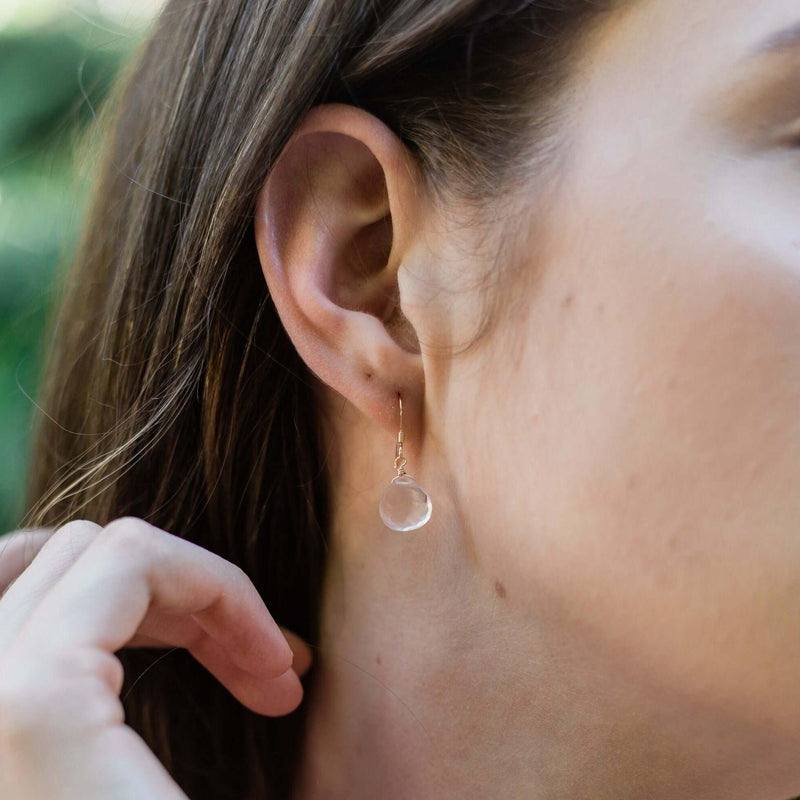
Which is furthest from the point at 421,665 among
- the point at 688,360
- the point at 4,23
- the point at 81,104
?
the point at 4,23

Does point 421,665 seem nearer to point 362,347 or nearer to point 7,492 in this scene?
point 362,347

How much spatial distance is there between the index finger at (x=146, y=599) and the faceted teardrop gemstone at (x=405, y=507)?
172 mm

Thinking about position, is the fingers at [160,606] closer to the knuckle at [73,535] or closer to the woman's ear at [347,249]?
the knuckle at [73,535]

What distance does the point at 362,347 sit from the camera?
1117 mm

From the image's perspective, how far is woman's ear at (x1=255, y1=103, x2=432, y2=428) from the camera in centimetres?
112

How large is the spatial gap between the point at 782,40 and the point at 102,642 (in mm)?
858

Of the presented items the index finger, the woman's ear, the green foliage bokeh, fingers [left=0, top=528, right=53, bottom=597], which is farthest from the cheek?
the green foliage bokeh

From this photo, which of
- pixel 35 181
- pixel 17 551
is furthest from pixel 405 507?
pixel 35 181

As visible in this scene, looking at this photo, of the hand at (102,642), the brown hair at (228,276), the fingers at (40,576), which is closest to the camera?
the hand at (102,642)

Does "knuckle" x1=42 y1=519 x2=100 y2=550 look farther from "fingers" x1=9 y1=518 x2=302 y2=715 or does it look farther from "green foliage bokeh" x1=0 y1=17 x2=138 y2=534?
"green foliage bokeh" x1=0 y1=17 x2=138 y2=534

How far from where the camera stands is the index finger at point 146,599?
97 cm

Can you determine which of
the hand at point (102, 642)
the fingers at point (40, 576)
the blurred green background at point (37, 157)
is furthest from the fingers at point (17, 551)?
the blurred green background at point (37, 157)

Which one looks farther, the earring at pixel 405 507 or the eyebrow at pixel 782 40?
the earring at pixel 405 507

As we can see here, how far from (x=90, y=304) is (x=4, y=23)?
1121 mm
